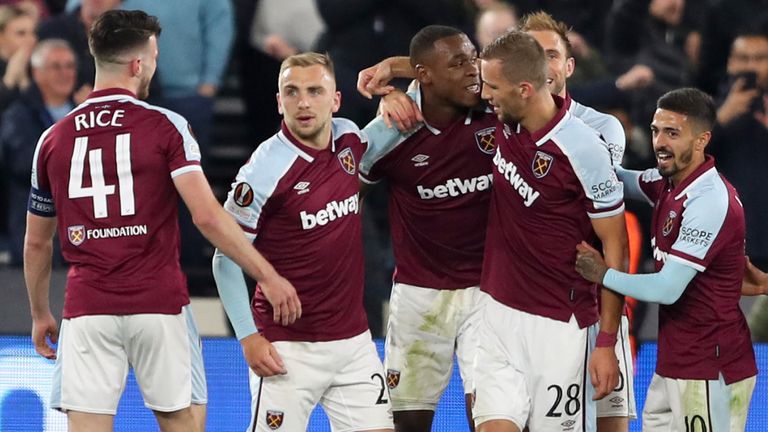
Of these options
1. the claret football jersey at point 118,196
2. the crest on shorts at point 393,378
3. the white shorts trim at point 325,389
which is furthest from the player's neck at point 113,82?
the crest on shorts at point 393,378

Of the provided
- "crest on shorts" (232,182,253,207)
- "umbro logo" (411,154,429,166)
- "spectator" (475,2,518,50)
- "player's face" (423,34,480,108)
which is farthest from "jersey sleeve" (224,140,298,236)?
"spectator" (475,2,518,50)

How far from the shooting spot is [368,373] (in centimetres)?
493

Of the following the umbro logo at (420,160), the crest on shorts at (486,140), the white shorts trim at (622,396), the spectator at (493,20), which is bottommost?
the white shorts trim at (622,396)

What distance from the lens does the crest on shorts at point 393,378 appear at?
17.5ft

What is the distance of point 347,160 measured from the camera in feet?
16.3

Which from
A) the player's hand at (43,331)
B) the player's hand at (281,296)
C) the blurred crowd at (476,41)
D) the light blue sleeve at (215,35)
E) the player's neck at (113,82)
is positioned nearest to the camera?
the player's hand at (281,296)

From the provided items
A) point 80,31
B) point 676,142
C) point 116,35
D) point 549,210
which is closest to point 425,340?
point 549,210

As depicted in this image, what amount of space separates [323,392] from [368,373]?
18 cm

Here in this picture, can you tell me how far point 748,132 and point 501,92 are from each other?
4.08 m

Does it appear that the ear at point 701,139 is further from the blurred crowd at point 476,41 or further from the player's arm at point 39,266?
the blurred crowd at point 476,41

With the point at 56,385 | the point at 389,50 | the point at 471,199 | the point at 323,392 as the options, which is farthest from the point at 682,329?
the point at 389,50

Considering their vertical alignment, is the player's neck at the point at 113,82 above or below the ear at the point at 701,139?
above

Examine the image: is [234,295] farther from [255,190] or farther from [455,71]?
[455,71]

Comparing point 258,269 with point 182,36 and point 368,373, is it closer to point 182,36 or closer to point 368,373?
point 368,373
